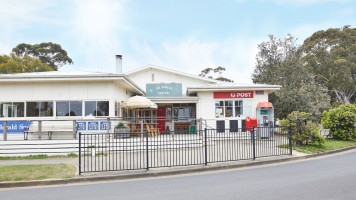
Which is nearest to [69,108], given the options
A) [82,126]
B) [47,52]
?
[82,126]

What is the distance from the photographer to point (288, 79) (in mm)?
24609

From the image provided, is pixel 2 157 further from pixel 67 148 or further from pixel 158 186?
pixel 158 186

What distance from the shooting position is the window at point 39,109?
47.9 ft

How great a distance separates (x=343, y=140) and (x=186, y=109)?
12.4m

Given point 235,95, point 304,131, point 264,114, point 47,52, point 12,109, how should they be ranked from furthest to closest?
point 47,52
point 235,95
point 264,114
point 12,109
point 304,131

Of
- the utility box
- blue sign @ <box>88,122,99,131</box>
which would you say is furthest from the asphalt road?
the utility box

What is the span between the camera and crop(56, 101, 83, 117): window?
14.6 m

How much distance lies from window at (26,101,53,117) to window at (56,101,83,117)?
0.47 metres

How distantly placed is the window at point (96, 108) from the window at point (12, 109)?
12.5ft

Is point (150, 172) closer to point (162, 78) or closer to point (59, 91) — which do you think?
point (59, 91)

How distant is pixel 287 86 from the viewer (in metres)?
24.4

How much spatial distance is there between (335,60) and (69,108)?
39801mm

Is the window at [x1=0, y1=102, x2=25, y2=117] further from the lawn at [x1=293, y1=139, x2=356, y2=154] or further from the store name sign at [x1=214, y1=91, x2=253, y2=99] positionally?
the lawn at [x1=293, y1=139, x2=356, y2=154]

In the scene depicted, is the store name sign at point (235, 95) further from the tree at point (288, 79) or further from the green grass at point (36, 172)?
the green grass at point (36, 172)
